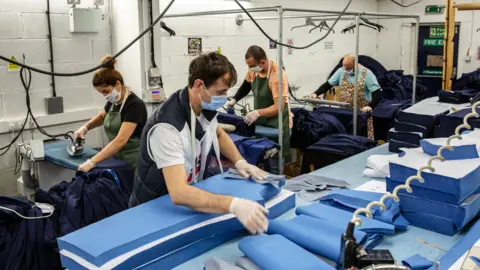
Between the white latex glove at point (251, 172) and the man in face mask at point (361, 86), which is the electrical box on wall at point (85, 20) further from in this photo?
the man in face mask at point (361, 86)

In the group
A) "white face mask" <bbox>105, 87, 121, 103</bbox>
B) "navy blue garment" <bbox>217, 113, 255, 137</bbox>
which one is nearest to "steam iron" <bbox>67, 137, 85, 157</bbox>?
"white face mask" <bbox>105, 87, 121, 103</bbox>

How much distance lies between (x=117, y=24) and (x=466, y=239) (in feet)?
11.4

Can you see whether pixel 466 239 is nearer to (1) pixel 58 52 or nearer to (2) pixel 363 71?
(1) pixel 58 52

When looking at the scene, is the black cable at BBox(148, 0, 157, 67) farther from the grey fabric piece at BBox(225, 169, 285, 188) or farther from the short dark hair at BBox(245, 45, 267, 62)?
the grey fabric piece at BBox(225, 169, 285, 188)

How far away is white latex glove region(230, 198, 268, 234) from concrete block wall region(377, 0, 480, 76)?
710 cm

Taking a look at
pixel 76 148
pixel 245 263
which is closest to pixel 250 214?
pixel 245 263

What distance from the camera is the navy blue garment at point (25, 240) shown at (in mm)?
2383

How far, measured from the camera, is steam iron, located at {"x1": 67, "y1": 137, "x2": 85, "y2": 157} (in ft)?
11.3

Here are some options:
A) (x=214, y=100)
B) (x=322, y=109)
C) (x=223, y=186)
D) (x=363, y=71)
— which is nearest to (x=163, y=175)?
(x=223, y=186)

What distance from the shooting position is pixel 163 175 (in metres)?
1.99

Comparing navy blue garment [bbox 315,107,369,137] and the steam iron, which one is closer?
the steam iron

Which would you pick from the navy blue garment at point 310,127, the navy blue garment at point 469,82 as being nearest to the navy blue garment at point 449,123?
the navy blue garment at point 310,127

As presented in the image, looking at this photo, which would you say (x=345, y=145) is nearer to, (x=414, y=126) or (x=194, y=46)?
(x=414, y=126)

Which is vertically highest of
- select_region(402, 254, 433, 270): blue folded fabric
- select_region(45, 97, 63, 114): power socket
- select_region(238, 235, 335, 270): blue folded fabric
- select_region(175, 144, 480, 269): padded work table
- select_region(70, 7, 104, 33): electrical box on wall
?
select_region(70, 7, 104, 33): electrical box on wall
